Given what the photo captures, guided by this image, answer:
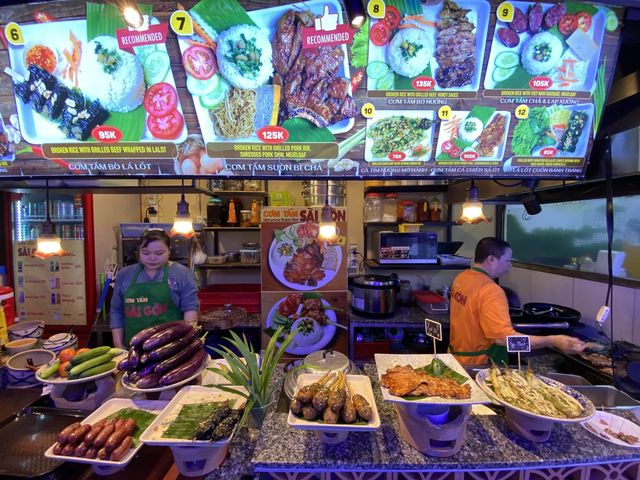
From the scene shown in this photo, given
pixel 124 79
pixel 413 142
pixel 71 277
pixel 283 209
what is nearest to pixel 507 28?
pixel 413 142

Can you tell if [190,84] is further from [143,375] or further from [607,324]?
[607,324]

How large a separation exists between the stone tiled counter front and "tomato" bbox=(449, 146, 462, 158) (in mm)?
1457

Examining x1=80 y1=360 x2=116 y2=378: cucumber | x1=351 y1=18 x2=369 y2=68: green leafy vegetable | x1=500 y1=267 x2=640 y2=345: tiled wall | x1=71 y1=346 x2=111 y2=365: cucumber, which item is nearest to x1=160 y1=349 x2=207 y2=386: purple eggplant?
x1=80 y1=360 x2=116 y2=378: cucumber

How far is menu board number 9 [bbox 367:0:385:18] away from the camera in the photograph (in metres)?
1.50

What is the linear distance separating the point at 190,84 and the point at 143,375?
5.11ft

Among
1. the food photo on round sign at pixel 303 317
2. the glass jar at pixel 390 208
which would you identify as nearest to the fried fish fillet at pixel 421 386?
the food photo on round sign at pixel 303 317

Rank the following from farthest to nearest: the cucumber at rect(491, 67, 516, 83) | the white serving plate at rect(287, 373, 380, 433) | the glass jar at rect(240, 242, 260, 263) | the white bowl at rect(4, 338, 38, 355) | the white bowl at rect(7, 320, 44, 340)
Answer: the glass jar at rect(240, 242, 260, 263), the white bowl at rect(7, 320, 44, 340), the white bowl at rect(4, 338, 38, 355), the cucumber at rect(491, 67, 516, 83), the white serving plate at rect(287, 373, 380, 433)

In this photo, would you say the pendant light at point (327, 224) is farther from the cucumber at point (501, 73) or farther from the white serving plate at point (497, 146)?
the cucumber at point (501, 73)

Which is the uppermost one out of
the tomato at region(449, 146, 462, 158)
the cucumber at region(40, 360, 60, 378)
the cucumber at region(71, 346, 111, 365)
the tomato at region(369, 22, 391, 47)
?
the tomato at region(369, 22, 391, 47)

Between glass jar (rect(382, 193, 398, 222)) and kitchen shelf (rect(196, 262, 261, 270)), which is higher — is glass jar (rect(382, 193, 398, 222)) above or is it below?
above

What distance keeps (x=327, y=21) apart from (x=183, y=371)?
1958 mm

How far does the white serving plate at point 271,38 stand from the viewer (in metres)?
1.51

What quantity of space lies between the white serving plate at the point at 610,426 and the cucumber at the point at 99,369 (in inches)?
89.5

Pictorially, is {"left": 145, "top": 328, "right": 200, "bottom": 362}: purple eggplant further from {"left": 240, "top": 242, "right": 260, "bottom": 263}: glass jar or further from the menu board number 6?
{"left": 240, "top": 242, "right": 260, "bottom": 263}: glass jar
